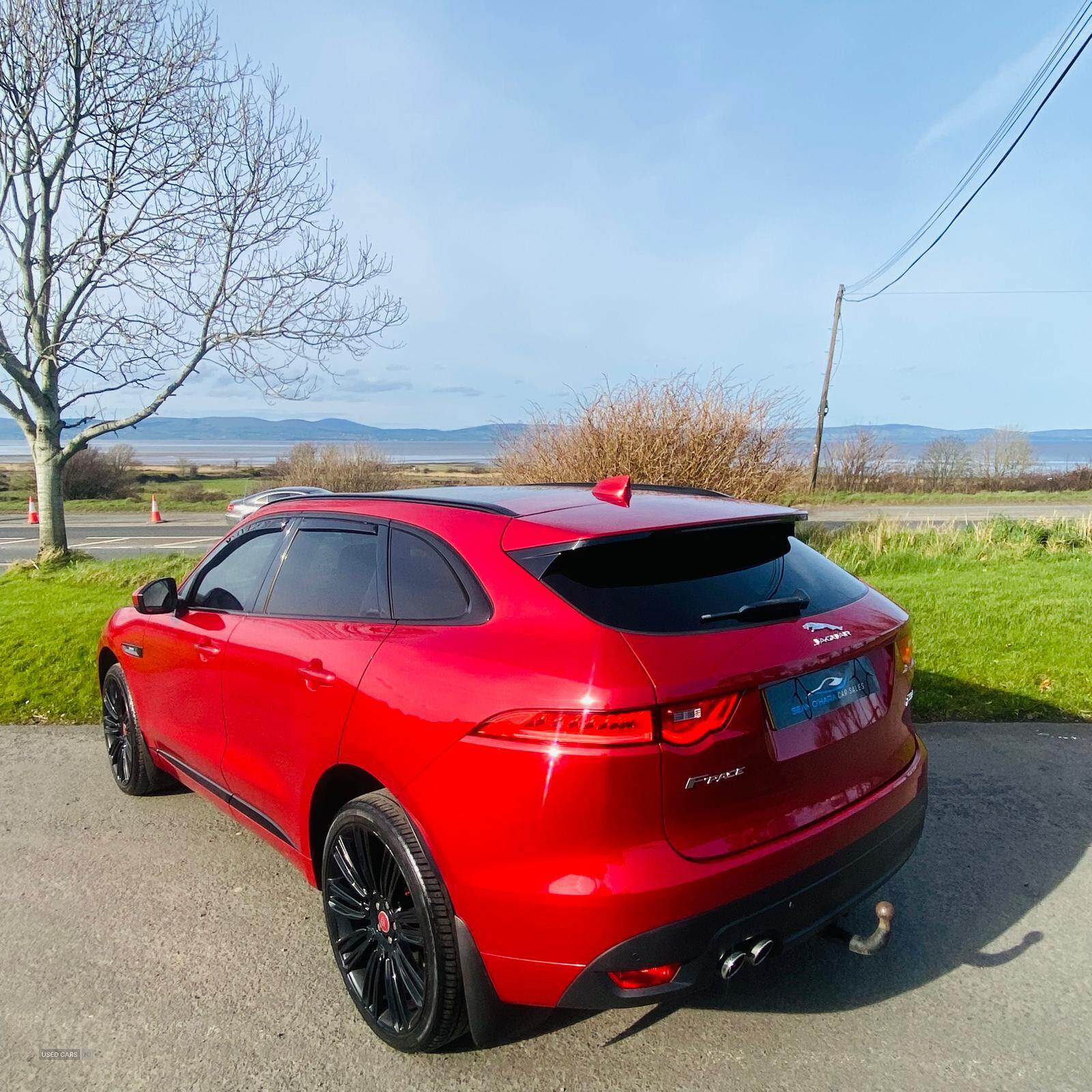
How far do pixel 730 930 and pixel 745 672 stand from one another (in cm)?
66

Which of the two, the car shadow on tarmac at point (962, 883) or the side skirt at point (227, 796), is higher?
the side skirt at point (227, 796)

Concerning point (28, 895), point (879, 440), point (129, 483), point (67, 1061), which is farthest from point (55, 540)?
point (879, 440)

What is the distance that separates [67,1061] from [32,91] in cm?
1152

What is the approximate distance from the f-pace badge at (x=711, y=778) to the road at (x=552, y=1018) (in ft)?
2.97

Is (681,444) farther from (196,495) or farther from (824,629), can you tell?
(196,495)

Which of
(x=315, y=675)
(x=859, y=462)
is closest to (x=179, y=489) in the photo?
(x=859, y=462)

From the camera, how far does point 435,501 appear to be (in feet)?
9.62

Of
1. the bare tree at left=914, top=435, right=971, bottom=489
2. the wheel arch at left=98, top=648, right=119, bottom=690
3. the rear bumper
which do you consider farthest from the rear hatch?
the bare tree at left=914, top=435, right=971, bottom=489

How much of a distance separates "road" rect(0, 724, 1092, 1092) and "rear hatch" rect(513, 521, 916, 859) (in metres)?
0.72

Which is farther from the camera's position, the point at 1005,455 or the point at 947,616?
the point at 1005,455

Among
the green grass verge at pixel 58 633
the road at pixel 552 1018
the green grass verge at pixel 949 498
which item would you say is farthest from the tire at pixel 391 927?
the green grass verge at pixel 949 498

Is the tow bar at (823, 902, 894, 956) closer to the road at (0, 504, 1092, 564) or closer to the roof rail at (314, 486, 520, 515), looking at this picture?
the roof rail at (314, 486, 520, 515)

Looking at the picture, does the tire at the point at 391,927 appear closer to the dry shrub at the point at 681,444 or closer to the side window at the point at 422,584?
the side window at the point at 422,584

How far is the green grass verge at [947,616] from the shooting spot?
19.3ft
